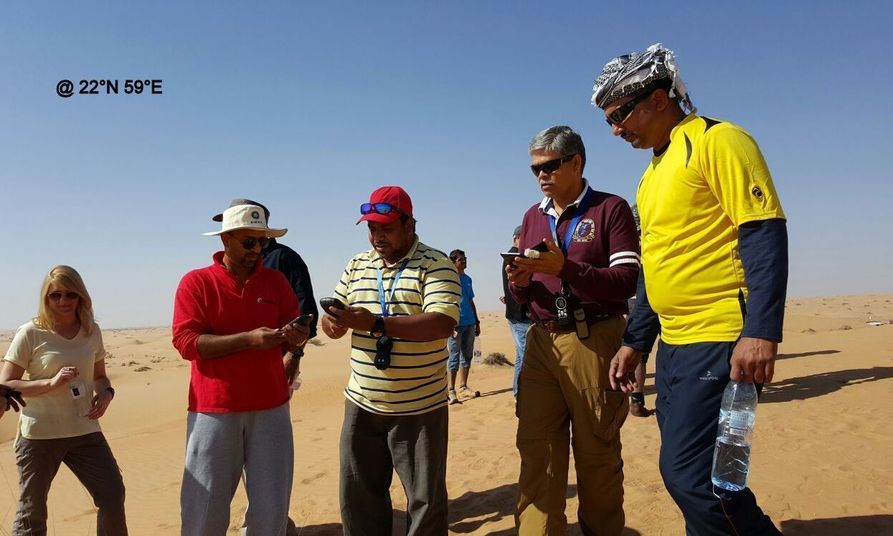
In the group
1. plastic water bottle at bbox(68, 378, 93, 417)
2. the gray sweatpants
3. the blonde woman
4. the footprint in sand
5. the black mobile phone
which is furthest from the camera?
the footprint in sand

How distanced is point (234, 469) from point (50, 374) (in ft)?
5.38

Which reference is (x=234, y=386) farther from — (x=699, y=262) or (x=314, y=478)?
(x=314, y=478)

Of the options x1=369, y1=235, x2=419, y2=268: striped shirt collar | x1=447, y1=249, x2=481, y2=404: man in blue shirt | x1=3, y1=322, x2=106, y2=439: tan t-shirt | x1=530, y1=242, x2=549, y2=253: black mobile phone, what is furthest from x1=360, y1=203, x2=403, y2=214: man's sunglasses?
x1=447, y1=249, x2=481, y2=404: man in blue shirt

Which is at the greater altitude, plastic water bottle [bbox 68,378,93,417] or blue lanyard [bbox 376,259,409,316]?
blue lanyard [bbox 376,259,409,316]

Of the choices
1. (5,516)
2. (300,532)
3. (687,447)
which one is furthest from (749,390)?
(5,516)

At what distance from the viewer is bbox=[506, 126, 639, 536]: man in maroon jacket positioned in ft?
10.5

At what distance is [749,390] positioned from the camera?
7.37ft

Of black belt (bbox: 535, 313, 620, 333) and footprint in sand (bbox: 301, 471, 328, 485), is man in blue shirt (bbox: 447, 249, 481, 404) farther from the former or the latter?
black belt (bbox: 535, 313, 620, 333)

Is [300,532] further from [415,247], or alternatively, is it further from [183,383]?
[183,383]

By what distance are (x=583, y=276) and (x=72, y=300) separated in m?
3.41

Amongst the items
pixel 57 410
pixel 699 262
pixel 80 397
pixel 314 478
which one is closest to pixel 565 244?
pixel 699 262

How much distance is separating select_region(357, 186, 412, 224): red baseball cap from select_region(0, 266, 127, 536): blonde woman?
2241 millimetres

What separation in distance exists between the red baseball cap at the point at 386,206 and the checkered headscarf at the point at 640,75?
1219 mm

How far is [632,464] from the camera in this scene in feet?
18.5
